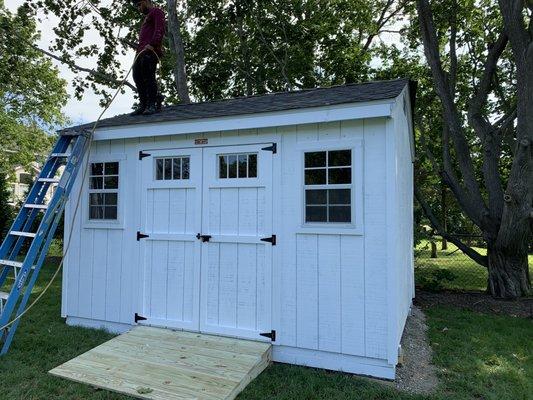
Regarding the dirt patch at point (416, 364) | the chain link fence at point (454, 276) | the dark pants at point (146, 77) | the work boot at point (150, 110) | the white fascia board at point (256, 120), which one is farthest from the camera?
the chain link fence at point (454, 276)

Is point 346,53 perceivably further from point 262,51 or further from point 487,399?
point 487,399

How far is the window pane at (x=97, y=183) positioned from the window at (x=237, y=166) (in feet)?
6.06

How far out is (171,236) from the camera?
4.80 m

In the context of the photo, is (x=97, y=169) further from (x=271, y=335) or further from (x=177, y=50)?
(x=177, y=50)

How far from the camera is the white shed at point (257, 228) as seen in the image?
3.88 m

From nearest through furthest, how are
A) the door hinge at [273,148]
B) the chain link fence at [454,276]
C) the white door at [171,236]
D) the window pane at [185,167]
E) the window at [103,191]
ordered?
the door hinge at [273,148]
the white door at [171,236]
the window pane at [185,167]
the window at [103,191]
the chain link fence at [454,276]

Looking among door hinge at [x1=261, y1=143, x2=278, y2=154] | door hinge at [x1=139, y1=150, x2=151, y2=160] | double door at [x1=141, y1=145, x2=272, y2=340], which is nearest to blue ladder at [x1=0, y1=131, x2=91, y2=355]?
door hinge at [x1=139, y1=150, x2=151, y2=160]

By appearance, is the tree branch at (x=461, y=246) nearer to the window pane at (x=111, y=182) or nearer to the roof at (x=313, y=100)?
the roof at (x=313, y=100)

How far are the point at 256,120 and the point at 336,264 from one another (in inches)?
69.9

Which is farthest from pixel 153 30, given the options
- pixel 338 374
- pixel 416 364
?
pixel 416 364

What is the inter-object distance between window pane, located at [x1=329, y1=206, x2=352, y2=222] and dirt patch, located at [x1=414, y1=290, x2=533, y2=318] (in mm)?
4068

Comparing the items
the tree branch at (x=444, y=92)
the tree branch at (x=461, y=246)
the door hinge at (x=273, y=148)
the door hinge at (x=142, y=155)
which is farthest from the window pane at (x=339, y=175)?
the tree branch at (x=461, y=246)

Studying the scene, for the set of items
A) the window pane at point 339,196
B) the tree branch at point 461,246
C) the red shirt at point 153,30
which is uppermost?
the red shirt at point 153,30

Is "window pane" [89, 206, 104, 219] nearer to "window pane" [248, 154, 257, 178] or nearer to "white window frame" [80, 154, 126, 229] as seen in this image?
"white window frame" [80, 154, 126, 229]
